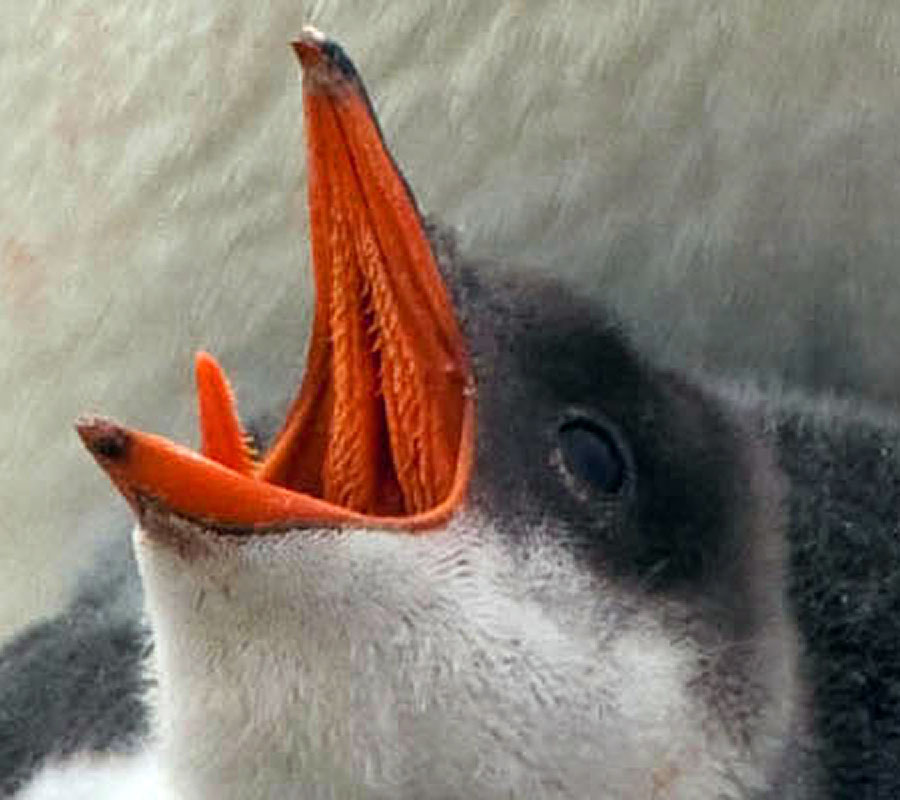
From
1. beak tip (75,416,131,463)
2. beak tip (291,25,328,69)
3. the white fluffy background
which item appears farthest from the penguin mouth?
the white fluffy background

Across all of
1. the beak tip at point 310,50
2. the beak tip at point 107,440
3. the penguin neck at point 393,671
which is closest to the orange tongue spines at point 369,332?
the beak tip at point 310,50

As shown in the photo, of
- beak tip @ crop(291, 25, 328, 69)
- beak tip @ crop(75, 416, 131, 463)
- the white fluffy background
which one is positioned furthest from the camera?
the white fluffy background

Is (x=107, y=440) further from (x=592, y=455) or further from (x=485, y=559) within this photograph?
(x=592, y=455)

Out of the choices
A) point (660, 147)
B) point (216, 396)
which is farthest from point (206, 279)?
point (216, 396)

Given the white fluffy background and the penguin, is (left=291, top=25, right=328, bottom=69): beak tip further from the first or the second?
the white fluffy background

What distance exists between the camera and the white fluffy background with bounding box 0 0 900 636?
273 cm

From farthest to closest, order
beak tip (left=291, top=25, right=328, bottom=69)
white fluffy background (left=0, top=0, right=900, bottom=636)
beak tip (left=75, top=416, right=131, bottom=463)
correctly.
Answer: white fluffy background (left=0, top=0, right=900, bottom=636) → beak tip (left=291, top=25, right=328, bottom=69) → beak tip (left=75, top=416, right=131, bottom=463)

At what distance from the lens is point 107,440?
2195 mm

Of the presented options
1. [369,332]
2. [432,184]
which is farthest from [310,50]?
[432,184]

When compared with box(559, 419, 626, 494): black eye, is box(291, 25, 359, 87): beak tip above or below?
above

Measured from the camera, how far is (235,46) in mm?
3014

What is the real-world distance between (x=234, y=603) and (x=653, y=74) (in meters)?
0.71

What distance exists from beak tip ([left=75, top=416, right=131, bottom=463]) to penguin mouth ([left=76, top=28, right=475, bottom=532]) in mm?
128

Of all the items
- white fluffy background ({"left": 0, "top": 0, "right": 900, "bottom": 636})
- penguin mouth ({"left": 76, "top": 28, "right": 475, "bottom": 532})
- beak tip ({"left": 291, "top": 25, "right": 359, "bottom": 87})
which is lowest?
white fluffy background ({"left": 0, "top": 0, "right": 900, "bottom": 636})
